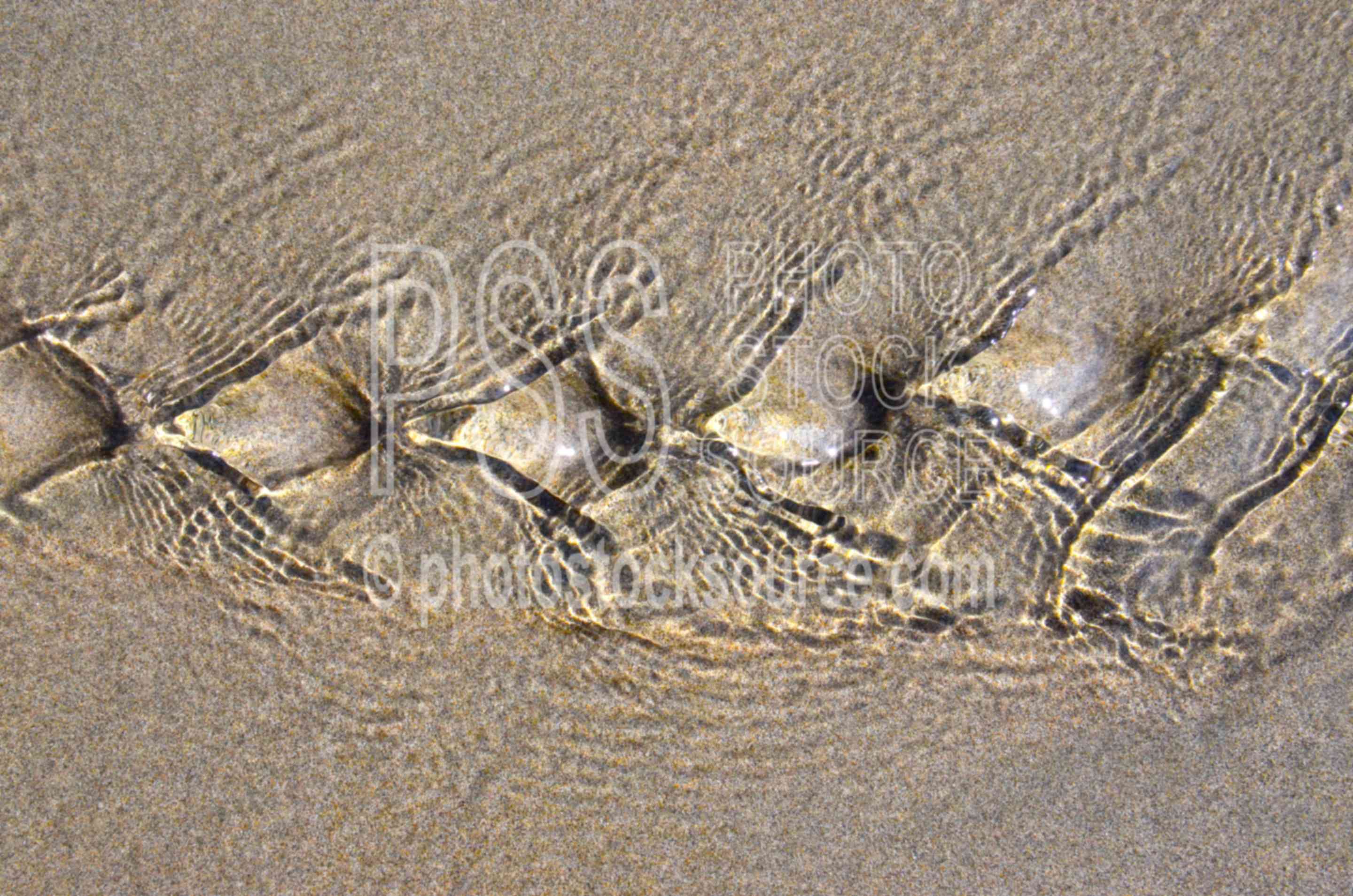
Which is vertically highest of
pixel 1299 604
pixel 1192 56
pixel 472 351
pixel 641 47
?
pixel 641 47

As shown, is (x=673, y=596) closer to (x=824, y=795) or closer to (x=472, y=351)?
(x=824, y=795)

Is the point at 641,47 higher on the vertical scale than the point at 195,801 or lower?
higher

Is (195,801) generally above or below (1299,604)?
below

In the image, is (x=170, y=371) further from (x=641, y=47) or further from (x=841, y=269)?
(x=841, y=269)

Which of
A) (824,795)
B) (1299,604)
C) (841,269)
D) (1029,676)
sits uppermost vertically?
(841,269)

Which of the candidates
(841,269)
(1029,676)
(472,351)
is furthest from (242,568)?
(1029,676)

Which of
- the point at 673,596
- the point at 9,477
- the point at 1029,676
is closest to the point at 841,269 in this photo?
the point at 673,596
